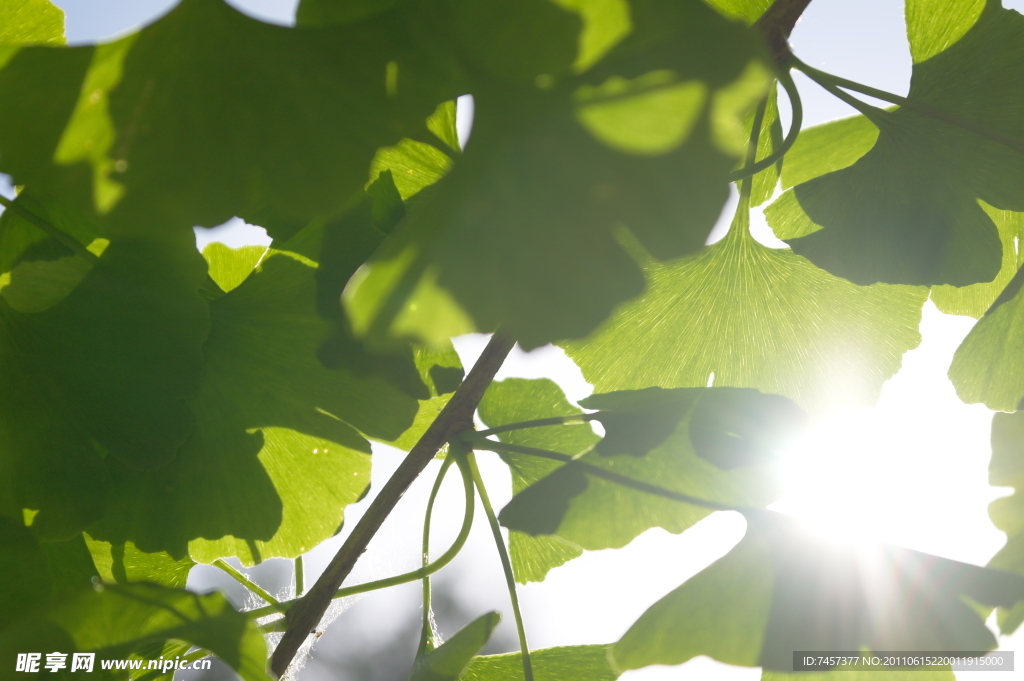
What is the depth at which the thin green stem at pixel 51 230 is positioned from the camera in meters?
0.42

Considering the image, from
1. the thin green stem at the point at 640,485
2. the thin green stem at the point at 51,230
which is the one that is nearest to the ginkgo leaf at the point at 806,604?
the thin green stem at the point at 640,485

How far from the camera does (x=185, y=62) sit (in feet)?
0.92

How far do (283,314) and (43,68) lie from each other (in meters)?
0.25

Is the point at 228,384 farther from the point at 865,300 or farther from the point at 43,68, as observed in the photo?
the point at 865,300

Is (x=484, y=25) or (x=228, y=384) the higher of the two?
(x=484, y=25)

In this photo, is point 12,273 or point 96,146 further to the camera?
point 12,273

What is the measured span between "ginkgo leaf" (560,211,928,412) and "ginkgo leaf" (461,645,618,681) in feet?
0.78

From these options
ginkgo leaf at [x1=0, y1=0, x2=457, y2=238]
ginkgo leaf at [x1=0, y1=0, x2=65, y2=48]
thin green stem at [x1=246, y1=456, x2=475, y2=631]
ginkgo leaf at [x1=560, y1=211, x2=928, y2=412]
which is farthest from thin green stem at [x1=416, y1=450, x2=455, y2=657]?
ginkgo leaf at [x1=0, y1=0, x2=65, y2=48]

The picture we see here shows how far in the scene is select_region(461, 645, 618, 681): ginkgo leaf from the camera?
0.55 metres

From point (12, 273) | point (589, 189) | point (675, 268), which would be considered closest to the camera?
point (589, 189)

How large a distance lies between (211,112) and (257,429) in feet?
1.02

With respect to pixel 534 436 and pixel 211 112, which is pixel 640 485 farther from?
pixel 211 112

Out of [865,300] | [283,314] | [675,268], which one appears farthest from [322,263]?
[865,300]

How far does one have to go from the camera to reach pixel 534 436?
63 cm
